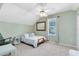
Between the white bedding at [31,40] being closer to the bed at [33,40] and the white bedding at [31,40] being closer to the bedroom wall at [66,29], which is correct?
the bed at [33,40]

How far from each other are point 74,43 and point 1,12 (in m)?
1.46

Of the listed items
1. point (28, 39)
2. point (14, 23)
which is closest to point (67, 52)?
point (28, 39)

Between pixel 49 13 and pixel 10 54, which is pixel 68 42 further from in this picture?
pixel 10 54

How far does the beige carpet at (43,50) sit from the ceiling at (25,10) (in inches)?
19.6

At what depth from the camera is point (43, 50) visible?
150 cm

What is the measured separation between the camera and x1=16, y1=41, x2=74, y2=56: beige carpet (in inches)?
57.0

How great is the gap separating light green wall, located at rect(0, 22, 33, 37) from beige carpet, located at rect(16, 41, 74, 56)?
26 centimetres

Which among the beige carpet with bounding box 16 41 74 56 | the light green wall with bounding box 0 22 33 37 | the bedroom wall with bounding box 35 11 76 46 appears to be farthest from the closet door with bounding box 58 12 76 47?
the light green wall with bounding box 0 22 33 37

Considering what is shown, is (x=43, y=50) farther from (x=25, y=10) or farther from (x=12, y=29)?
(x=25, y=10)

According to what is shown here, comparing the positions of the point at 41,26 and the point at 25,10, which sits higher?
the point at 25,10

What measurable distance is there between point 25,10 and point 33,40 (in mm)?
609

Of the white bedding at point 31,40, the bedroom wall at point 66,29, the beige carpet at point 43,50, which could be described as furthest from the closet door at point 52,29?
the white bedding at point 31,40

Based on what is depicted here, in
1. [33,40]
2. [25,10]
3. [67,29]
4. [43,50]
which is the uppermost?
[25,10]

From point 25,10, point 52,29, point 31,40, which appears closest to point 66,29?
point 52,29
